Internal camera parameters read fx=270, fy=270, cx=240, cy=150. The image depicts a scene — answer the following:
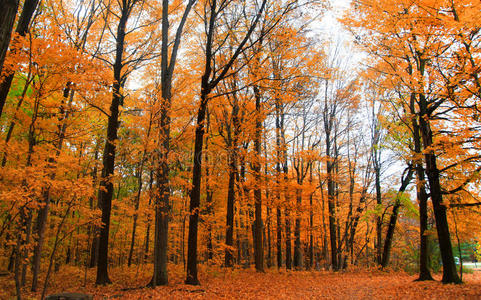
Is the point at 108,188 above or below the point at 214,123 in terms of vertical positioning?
below

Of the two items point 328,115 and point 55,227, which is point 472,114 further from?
point 55,227

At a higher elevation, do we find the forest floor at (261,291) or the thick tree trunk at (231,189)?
the thick tree trunk at (231,189)

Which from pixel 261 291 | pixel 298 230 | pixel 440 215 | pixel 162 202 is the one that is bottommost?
pixel 261 291

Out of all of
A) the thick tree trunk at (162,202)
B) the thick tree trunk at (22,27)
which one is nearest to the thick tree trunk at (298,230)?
the thick tree trunk at (162,202)

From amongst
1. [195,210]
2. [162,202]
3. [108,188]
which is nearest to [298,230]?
[195,210]

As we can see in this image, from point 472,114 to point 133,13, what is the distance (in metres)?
12.1

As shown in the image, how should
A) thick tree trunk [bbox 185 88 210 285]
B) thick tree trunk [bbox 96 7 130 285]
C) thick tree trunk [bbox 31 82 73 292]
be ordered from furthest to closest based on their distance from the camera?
thick tree trunk [bbox 96 7 130 285], thick tree trunk [bbox 185 88 210 285], thick tree trunk [bbox 31 82 73 292]

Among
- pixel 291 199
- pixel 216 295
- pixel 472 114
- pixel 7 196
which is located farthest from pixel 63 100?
pixel 472 114

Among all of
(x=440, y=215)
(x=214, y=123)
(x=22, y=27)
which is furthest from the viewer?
(x=214, y=123)

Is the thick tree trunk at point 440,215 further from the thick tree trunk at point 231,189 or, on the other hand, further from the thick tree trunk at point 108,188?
the thick tree trunk at point 108,188

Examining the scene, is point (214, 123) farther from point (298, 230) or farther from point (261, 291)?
point (261, 291)

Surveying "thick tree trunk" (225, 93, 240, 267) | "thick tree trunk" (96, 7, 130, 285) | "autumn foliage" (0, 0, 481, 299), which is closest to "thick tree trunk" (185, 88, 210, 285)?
"autumn foliage" (0, 0, 481, 299)

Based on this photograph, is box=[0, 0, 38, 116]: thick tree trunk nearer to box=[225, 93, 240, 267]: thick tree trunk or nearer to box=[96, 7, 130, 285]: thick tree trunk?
box=[96, 7, 130, 285]: thick tree trunk

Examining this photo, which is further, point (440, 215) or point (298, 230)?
point (298, 230)
